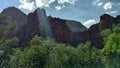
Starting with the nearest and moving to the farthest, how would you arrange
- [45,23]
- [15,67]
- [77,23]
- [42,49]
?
[42,49] → [15,67] → [45,23] → [77,23]

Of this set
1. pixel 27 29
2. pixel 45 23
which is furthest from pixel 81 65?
pixel 45 23

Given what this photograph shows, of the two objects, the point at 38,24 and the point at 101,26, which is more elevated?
the point at 38,24

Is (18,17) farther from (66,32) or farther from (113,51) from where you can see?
(113,51)

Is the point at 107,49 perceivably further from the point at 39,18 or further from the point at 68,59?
the point at 39,18

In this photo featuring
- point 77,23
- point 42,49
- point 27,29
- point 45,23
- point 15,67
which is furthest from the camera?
point 77,23

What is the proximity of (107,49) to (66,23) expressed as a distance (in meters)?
82.3

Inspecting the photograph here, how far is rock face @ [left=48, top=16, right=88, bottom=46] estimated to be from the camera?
502 feet

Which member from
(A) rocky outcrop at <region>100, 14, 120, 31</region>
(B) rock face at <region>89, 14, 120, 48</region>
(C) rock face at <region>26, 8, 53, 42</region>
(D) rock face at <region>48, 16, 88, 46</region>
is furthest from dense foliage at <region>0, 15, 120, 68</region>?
(D) rock face at <region>48, 16, 88, 46</region>

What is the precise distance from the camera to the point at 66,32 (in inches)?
6201

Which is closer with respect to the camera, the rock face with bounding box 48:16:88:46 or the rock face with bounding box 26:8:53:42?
the rock face with bounding box 26:8:53:42

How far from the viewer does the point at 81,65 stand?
81625 millimetres

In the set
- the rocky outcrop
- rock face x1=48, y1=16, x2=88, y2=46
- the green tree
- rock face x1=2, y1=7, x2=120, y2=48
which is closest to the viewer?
the green tree

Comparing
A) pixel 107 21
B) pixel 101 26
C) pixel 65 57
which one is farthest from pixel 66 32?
pixel 65 57

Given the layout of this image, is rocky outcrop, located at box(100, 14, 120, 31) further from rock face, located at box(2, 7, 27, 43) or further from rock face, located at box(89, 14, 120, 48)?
rock face, located at box(2, 7, 27, 43)
